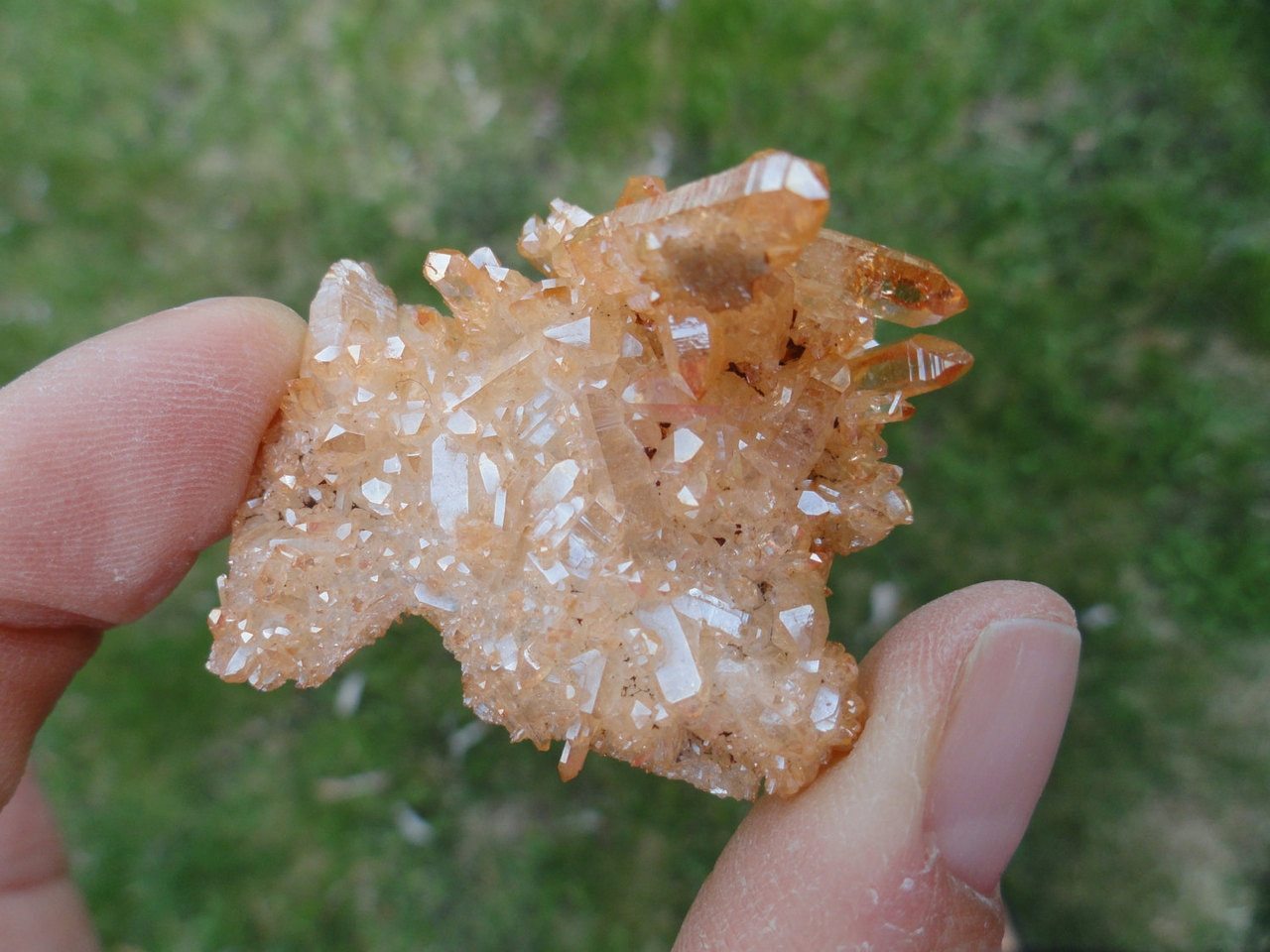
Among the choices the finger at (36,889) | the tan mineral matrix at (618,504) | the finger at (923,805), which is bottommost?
→ the finger at (36,889)

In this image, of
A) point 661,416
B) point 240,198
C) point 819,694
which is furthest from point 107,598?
point 240,198

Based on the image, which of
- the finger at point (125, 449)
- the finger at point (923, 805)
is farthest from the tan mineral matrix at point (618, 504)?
the finger at point (125, 449)

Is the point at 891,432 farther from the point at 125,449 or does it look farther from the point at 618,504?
the point at 125,449

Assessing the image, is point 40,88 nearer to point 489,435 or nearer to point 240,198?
point 240,198

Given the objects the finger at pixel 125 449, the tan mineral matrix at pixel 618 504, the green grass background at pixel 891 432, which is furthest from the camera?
the green grass background at pixel 891 432

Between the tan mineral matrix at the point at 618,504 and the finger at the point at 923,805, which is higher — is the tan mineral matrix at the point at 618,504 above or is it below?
above

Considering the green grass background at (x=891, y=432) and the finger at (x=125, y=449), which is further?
the green grass background at (x=891, y=432)

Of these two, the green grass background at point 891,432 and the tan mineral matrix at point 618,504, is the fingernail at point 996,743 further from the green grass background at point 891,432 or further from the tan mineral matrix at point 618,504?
the green grass background at point 891,432

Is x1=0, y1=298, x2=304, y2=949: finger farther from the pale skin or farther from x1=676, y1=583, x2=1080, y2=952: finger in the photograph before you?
x1=676, y1=583, x2=1080, y2=952: finger
